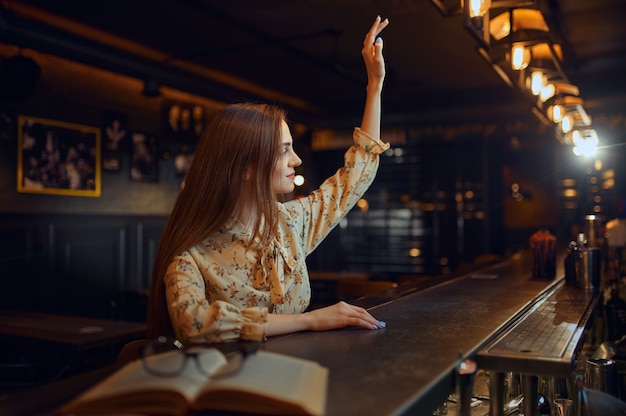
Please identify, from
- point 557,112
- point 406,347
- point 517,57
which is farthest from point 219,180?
point 557,112

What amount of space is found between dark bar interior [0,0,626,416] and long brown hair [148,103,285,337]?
1.13ft

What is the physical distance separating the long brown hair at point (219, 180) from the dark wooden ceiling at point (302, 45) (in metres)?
1.99

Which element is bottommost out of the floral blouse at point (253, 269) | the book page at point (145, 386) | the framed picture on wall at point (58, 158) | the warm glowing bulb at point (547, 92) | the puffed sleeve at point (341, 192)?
the book page at point (145, 386)

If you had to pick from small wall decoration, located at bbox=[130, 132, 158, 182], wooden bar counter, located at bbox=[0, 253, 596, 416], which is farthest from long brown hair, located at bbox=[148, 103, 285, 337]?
small wall decoration, located at bbox=[130, 132, 158, 182]

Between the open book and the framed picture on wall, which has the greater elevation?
the framed picture on wall

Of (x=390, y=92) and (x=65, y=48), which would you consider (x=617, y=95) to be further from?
(x=65, y=48)

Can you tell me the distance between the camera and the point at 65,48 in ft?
14.3

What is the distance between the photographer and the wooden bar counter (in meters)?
0.99

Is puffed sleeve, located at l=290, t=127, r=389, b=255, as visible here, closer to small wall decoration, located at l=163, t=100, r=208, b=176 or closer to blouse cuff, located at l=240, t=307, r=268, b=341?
blouse cuff, located at l=240, t=307, r=268, b=341

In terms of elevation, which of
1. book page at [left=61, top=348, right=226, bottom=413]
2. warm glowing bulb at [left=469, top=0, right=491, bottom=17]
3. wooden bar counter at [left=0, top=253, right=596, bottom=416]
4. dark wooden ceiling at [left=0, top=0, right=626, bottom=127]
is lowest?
wooden bar counter at [left=0, top=253, right=596, bottom=416]

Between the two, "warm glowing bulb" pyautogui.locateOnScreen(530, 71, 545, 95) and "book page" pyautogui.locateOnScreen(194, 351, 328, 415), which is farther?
"warm glowing bulb" pyautogui.locateOnScreen(530, 71, 545, 95)

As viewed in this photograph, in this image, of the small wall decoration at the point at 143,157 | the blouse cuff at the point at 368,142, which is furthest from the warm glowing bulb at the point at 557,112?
the small wall decoration at the point at 143,157

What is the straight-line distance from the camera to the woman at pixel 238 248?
4.83ft

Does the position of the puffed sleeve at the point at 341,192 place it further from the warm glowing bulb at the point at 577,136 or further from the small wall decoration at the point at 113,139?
the small wall decoration at the point at 113,139
